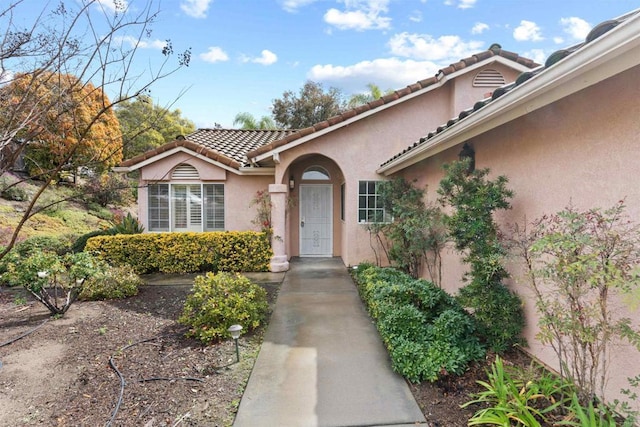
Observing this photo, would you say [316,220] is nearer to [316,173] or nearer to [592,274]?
[316,173]

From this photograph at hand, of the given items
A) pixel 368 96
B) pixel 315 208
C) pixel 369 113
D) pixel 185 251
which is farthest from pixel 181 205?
pixel 368 96

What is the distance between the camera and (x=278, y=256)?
1105 centimetres

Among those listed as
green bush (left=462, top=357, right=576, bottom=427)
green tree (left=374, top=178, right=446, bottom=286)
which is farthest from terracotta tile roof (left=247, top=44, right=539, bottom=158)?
green bush (left=462, top=357, right=576, bottom=427)

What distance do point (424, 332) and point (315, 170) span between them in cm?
917

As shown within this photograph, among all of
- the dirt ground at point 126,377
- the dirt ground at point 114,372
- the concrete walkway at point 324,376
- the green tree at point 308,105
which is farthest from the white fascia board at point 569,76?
the green tree at point 308,105

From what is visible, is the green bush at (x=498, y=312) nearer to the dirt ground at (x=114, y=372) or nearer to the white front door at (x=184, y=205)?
the dirt ground at (x=114, y=372)

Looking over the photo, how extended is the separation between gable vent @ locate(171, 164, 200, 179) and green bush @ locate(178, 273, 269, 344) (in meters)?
6.74

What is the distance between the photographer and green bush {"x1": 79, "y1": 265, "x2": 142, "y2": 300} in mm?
8070

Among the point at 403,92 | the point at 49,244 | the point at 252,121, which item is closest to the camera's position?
the point at 403,92

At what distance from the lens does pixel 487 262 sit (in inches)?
181

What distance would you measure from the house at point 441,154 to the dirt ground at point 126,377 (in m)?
2.60

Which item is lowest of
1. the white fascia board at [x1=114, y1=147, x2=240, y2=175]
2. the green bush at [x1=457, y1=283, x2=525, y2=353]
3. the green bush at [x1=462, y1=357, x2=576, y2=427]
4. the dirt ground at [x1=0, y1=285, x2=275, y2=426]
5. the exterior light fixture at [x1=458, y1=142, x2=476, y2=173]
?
the dirt ground at [x1=0, y1=285, x2=275, y2=426]

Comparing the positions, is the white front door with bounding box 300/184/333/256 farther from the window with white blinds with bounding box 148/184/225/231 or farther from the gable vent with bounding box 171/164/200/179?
the gable vent with bounding box 171/164/200/179

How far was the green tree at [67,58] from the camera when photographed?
361 cm
